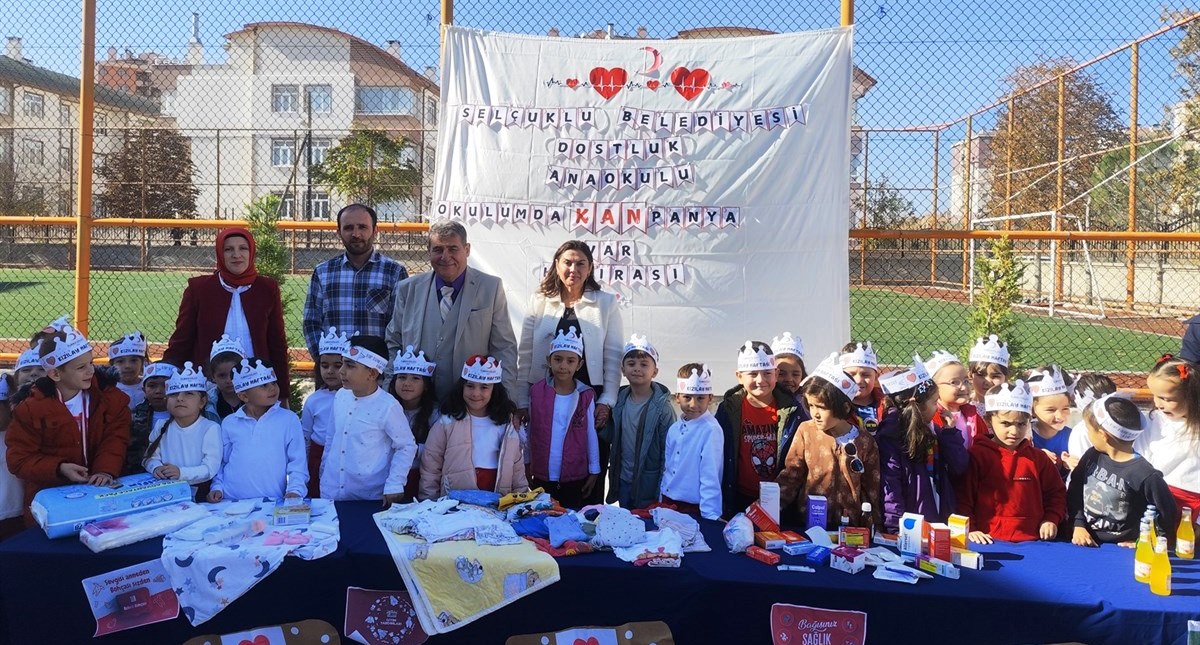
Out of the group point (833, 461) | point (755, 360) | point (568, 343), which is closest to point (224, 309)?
point (568, 343)

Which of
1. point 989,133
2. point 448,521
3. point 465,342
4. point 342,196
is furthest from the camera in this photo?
point 342,196

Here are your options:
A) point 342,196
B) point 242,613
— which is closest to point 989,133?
point 242,613

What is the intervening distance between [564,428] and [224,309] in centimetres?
192

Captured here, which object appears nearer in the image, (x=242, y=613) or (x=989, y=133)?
(x=242, y=613)

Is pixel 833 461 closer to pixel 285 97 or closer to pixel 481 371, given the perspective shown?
pixel 481 371

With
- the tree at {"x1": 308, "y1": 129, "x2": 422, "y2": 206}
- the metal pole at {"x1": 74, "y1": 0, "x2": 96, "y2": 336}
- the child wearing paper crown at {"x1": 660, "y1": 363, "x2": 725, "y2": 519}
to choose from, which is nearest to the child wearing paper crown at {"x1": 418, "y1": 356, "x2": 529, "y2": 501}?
the child wearing paper crown at {"x1": 660, "y1": 363, "x2": 725, "y2": 519}

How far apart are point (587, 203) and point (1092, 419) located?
121 inches

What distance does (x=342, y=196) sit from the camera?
26609 mm

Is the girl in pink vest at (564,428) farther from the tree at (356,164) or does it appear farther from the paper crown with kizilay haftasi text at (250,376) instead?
the tree at (356,164)

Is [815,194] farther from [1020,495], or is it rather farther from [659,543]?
[659,543]

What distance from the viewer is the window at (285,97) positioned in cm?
1620

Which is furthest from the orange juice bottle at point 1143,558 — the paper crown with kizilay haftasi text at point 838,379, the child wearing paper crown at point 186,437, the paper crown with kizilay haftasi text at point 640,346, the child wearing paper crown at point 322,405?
the child wearing paper crown at point 186,437

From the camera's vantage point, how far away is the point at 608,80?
5.46 meters

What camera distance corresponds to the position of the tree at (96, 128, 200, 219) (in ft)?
62.0
